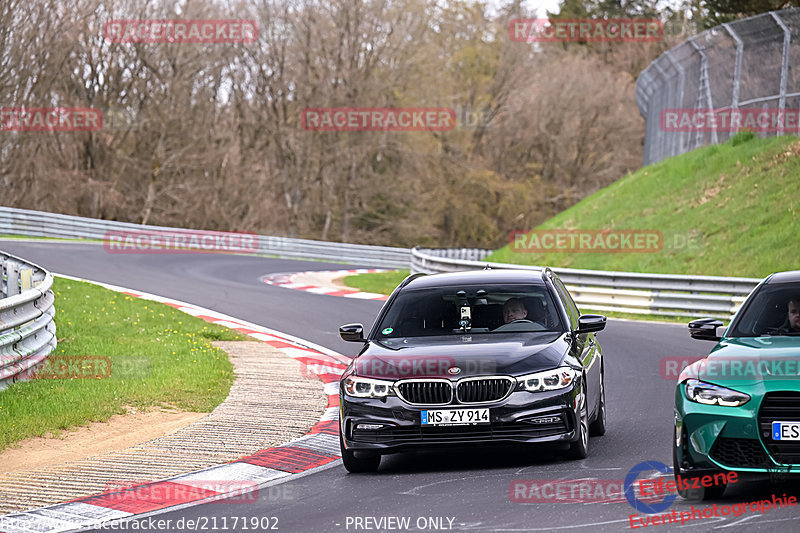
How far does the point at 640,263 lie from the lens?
26.9 m

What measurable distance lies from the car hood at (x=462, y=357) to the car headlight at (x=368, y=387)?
5 centimetres

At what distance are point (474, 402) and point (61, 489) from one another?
297 cm

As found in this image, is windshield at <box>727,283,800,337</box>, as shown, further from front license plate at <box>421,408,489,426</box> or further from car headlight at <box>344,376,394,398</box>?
car headlight at <box>344,376,394,398</box>

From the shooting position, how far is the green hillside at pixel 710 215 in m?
24.9

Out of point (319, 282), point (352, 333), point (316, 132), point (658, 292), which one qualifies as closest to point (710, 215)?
point (658, 292)

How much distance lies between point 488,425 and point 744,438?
194 cm

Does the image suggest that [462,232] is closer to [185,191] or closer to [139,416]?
[185,191]

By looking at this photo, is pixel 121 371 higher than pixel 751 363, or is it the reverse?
pixel 751 363

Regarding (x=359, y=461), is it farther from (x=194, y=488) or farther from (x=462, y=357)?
(x=194, y=488)

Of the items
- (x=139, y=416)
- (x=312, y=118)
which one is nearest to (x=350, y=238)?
(x=312, y=118)

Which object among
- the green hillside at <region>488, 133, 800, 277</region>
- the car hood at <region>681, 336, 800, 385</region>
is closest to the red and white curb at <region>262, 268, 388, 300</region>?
the green hillside at <region>488, 133, 800, 277</region>

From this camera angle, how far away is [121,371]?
43.9 ft

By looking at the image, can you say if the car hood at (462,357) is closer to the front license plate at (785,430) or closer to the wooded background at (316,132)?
the front license plate at (785,430)

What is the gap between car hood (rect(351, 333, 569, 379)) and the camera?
26.8ft
